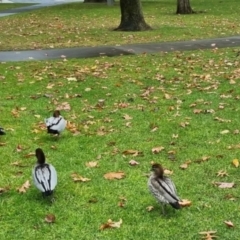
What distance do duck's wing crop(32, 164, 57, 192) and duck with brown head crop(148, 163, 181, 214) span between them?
3.01ft

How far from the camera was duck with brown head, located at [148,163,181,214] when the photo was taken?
4840 millimetres

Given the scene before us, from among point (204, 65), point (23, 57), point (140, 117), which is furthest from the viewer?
point (23, 57)

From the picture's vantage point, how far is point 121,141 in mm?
7516

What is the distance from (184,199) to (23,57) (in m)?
9.94

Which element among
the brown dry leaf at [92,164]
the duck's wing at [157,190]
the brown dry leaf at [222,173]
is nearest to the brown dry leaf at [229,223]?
the duck's wing at [157,190]

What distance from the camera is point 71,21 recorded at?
25.6 m

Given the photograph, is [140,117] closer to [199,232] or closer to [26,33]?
[199,232]

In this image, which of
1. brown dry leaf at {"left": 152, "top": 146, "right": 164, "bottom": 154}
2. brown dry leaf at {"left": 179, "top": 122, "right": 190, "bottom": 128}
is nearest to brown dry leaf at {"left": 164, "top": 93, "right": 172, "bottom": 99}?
brown dry leaf at {"left": 179, "top": 122, "right": 190, "bottom": 128}

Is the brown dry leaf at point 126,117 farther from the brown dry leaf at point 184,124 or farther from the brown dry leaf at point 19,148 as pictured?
the brown dry leaf at point 19,148

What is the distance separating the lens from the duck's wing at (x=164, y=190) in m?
4.84

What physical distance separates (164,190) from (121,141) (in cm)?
265

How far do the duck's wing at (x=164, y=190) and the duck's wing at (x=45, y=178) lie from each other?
92 centimetres

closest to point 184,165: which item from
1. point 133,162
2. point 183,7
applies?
point 133,162

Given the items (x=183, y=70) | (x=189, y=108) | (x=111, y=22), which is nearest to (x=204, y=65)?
(x=183, y=70)
